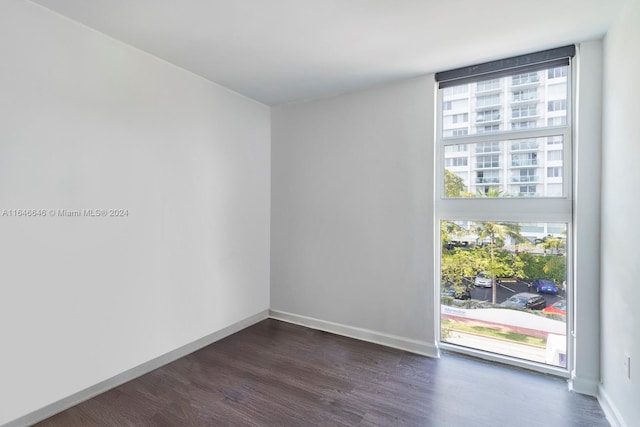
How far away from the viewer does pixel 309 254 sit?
3539 millimetres

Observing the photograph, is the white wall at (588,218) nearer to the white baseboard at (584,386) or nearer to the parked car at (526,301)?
the white baseboard at (584,386)

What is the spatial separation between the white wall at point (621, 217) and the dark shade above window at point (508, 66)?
0.28 meters

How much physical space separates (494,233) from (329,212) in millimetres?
1619

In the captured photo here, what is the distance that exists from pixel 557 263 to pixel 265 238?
2925 mm

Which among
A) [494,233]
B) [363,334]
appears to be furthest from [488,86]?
[363,334]

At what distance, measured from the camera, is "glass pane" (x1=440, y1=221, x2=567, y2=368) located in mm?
2496

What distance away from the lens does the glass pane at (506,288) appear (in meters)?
2.50

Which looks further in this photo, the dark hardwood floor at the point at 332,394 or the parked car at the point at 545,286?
the parked car at the point at 545,286

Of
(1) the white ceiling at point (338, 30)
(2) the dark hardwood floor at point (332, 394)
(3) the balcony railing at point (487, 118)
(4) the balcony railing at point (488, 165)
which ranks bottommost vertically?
(2) the dark hardwood floor at point (332, 394)

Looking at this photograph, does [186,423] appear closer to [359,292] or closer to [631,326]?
[359,292]

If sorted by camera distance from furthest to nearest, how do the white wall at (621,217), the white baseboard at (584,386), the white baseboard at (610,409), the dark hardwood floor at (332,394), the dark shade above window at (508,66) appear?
the dark shade above window at (508,66)
the white baseboard at (584,386)
the dark hardwood floor at (332,394)
the white baseboard at (610,409)
the white wall at (621,217)

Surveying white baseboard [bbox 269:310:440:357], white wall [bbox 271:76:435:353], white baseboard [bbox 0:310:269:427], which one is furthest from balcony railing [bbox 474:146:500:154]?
white baseboard [bbox 0:310:269:427]

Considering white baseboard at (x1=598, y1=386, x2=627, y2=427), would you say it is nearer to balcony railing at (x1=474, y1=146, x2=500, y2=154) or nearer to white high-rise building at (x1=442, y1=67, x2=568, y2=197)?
white high-rise building at (x1=442, y1=67, x2=568, y2=197)

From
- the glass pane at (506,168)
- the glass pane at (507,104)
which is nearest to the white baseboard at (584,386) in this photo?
Answer: the glass pane at (506,168)
